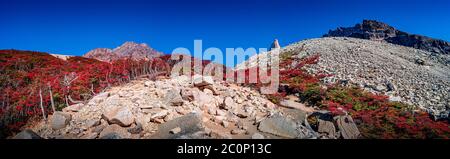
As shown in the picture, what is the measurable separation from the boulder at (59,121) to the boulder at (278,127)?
22.7 feet

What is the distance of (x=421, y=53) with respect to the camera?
28344 mm

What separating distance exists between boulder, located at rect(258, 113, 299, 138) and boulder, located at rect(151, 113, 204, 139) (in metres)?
2.39

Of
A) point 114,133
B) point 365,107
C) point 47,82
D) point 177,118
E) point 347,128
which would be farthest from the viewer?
point 365,107

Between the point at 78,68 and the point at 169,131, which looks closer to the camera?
the point at 169,131

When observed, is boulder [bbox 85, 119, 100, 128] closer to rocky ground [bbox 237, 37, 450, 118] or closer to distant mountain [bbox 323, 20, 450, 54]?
rocky ground [bbox 237, 37, 450, 118]

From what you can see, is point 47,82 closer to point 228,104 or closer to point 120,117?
point 120,117

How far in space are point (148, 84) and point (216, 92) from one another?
331 centimetres

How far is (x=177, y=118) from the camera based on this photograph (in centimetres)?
939

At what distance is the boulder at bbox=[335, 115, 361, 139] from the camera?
9.98m

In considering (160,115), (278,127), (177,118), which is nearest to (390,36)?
(278,127)

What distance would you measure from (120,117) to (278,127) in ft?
18.4

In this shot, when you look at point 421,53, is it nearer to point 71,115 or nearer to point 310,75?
point 310,75

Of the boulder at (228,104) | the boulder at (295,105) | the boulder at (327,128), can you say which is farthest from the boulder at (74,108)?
the boulder at (327,128)
